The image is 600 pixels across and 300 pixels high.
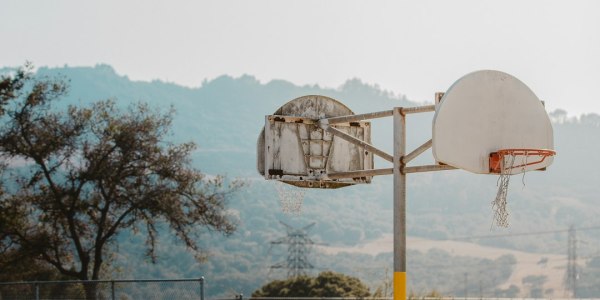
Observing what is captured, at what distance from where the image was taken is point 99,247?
132 feet

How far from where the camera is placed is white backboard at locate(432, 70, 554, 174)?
51.0ft

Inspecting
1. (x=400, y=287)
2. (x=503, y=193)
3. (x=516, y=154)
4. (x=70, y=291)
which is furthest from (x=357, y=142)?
(x=70, y=291)

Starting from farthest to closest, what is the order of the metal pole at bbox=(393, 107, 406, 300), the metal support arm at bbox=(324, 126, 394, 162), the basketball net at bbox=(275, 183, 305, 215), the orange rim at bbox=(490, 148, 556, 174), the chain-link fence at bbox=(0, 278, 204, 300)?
1. the chain-link fence at bbox=(0, 278, 204, 300)
2. the basketball net at bbox=(275, 183, 305, 215)
3. the metal support arm at bbox=(324, 126, 394, 162)
4. the metal pole at bbox=(393, 107, 406, 300)
5. the orange rim at bbox=(490, 148, 556, 174)

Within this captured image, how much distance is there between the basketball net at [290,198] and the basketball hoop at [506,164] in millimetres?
5499

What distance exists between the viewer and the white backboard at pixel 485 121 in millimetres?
15531

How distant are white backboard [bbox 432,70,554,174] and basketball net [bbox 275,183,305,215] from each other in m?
5.56

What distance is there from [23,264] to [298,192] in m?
20.7

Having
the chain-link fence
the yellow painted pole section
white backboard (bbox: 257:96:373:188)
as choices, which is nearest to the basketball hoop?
the yellow painted pole section

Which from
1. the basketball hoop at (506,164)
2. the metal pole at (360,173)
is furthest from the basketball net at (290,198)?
the basketball hoop at (506,164)

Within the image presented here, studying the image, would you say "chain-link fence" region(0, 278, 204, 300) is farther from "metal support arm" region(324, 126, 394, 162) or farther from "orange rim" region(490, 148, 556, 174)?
"orange rim" region(490, 148, 556, 174)

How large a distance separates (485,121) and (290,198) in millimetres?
5996

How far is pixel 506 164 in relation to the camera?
52.5 feet

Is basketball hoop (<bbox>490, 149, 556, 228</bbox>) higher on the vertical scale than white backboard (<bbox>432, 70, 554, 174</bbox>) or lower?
lower

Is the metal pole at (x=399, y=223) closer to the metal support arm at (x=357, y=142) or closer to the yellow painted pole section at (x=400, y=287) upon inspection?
the yellow painted pole section at (x=400, y=287)
